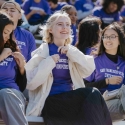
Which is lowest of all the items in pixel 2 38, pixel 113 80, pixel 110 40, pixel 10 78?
pixel 113 80

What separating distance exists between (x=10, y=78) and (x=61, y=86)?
49 cm

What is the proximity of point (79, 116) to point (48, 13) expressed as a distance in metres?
3.22

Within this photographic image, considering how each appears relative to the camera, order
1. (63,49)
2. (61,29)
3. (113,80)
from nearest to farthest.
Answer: (63,49) < (61,29) < (113,80)

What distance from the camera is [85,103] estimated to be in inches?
151

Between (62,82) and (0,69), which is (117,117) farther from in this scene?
(0,69)

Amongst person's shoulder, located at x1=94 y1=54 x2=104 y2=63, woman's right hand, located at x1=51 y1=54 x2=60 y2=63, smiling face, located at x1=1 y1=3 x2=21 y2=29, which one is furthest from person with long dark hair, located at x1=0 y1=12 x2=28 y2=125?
person's shoulder, located at x1=94 y1=54 x2=104 y2=63

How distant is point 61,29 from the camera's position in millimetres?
4152

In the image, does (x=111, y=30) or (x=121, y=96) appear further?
(x=111, y=30)

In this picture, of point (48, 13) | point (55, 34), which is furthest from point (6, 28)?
point (48, 13)

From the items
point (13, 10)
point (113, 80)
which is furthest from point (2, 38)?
point (113, 80)

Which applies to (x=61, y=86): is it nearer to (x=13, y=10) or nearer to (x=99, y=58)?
(x=99, y=58)

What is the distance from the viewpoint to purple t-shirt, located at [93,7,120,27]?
269 inches

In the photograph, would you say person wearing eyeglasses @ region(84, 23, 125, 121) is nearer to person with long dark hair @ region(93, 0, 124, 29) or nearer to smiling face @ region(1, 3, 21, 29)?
smiling face @ region(1, 3, 21, 29)

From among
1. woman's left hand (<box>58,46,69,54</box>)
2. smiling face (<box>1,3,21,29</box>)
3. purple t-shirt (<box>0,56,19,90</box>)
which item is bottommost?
purple t-shirt (<box>0,56,19,90</box>)
